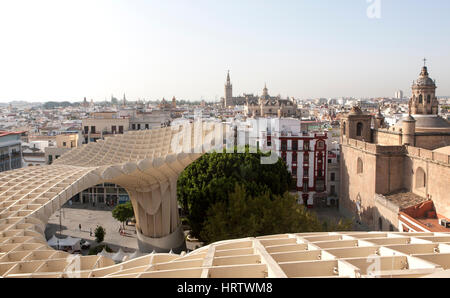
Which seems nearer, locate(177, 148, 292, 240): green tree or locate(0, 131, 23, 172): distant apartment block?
locate(177, 148, 292, 240): green tree

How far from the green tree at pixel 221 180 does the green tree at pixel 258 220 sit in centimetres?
228

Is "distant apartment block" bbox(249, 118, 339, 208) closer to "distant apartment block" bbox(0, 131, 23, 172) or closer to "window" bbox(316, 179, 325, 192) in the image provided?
"window" bbox(316, 179, 325, 192)

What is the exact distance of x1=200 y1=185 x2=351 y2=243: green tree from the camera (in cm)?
1864

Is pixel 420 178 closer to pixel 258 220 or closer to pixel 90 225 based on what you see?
pixel 258 220

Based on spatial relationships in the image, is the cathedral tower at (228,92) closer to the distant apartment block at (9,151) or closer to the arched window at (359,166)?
the distant apartment block at (9,151)

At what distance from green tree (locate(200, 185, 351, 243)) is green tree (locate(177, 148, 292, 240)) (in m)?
2.28

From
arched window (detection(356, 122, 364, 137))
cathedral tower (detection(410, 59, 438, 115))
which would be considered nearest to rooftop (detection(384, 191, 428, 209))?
arched window (detection(356, 122, 364, 137))

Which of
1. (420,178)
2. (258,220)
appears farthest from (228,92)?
(258,220)

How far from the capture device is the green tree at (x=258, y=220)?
61.2ft

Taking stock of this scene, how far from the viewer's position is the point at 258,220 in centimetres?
1914

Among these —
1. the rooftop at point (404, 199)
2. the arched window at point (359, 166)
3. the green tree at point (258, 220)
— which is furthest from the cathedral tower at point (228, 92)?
the green tree at point (258, 220)

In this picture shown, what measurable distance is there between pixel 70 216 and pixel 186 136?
16.2 m
